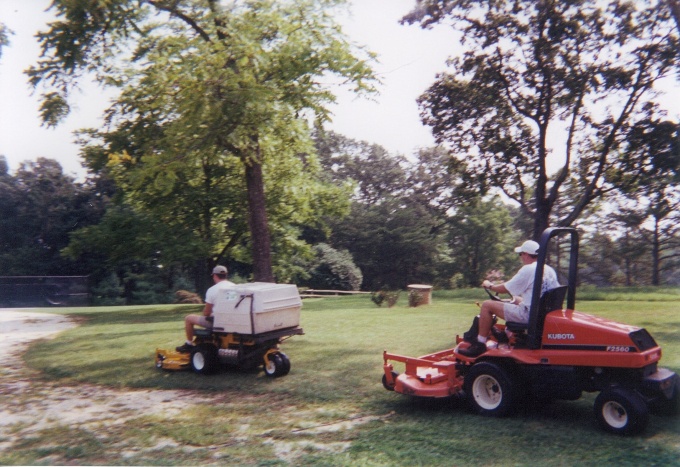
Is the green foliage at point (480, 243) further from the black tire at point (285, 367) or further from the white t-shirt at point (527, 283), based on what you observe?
the white t-shirt at point (527, 283)

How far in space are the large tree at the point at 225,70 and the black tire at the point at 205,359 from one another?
3549 millimetres

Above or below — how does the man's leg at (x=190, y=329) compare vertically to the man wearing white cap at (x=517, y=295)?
below

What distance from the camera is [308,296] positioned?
32188 mm

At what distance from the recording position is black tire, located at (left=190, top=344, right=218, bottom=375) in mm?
8922

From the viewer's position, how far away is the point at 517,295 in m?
6.37

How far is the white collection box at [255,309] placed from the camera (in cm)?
851

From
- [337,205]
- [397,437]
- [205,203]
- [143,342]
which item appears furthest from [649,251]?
[397,437]

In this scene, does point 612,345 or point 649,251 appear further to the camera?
point 649,251

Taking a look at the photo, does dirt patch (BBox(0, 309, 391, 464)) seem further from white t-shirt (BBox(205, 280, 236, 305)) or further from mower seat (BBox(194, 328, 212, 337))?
white t-shirt (BBox(205, 280, 236, 305))

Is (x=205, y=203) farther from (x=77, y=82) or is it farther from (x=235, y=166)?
(x=77, y=82)

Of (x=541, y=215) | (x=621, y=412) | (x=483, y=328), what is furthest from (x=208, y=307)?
(x=541, y=215)

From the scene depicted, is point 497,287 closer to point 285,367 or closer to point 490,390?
point 490,390

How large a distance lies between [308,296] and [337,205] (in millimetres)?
13668

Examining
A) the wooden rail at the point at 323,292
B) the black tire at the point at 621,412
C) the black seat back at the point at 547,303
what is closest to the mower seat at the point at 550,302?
the black seat back at the point at 547,303
